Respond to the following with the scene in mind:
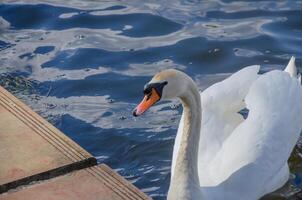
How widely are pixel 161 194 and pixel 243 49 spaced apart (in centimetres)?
311

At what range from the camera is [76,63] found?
8406 millimetres

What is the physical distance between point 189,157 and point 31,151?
99cm

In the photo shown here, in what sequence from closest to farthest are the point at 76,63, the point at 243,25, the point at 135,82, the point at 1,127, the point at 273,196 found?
the point at 1,127 → the point at 273,196 → the point at 135,82 → the point at 76,63 → the point at 243,25

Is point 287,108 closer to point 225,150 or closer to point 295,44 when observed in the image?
point 225,150

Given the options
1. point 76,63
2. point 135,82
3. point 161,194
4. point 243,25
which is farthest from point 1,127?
point 243,25

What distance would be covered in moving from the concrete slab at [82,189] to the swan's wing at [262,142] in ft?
3.34

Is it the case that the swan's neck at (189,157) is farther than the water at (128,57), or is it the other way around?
the water at (128,57)

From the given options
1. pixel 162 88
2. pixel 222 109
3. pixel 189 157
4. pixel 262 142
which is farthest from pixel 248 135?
pixel 162 88

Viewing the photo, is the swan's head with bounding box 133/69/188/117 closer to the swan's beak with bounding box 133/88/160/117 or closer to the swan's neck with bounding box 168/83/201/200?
the swan's beak with bounding box 133/88/160/117

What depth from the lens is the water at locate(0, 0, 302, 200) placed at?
6.65m

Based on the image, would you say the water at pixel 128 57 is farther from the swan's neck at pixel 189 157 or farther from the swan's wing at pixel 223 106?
the swan's neck at pixel 189 157

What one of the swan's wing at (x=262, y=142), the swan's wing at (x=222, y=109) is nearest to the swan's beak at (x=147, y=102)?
the swan's wing at (x=262, y=142)

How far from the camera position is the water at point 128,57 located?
665cm

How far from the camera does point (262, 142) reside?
216 inches
